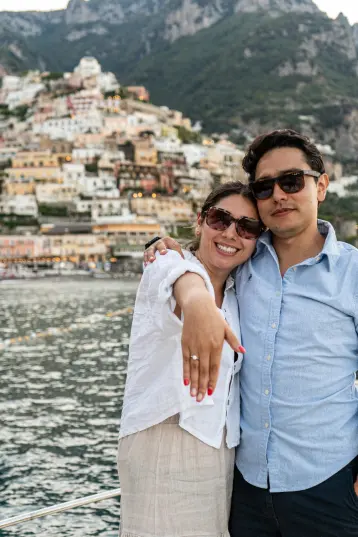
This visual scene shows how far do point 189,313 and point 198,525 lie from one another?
736 millimetres

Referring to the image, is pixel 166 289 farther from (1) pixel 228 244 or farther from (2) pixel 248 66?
(2) pixel 248 66

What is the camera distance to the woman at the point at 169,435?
7.24 feet

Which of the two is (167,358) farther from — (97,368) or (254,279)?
(97,368)

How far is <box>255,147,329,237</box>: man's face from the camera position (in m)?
2.43

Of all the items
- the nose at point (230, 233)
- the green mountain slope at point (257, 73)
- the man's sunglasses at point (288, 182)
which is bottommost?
the nose at point (230, 233)

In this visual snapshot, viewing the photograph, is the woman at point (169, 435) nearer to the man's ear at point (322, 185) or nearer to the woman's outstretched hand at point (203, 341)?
the woman's outstretched hand at point (203, 341)

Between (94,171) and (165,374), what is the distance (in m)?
100

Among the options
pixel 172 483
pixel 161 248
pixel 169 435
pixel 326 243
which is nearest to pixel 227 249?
pixel 161 248

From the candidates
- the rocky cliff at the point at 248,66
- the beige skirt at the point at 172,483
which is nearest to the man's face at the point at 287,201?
the beige skirt at the point at 172,483

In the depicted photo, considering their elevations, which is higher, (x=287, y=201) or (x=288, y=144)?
(x=288, y=144)

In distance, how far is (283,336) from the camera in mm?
2301

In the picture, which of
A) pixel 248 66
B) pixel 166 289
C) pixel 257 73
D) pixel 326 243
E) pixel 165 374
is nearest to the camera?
pixel 166 289

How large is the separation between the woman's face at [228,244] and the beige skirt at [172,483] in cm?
55

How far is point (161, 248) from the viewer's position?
243cm
